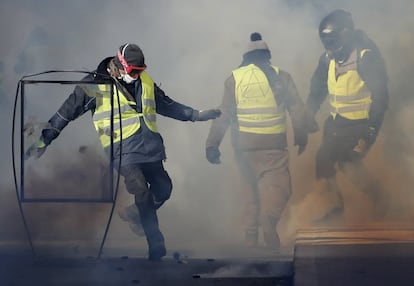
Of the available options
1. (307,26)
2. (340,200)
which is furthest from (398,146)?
(307,26)

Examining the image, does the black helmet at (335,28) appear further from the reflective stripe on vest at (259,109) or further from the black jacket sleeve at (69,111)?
the black jacket sleeve at (69,111)

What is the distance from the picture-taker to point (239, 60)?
34.1 feet

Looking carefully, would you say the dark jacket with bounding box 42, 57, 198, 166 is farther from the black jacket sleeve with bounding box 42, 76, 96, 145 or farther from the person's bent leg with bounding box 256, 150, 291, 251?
the person's bent leg with bounding box 256, 150, 291, 251

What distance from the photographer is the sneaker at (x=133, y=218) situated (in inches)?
411

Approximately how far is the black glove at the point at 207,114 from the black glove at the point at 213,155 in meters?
0.27

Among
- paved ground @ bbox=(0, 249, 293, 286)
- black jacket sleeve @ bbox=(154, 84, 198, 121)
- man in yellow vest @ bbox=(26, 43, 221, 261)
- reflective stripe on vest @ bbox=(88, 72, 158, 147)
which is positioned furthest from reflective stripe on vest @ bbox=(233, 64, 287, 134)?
paved ground @ bbox=(0, 249, 293, 286)

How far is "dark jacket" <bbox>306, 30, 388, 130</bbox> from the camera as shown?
1033 centimetres

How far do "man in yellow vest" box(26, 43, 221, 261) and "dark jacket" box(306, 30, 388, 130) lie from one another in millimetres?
894

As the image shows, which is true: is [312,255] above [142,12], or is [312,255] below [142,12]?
below

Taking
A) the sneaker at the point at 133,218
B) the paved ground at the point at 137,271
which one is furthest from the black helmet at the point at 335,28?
the sneaker at the point at 133,218

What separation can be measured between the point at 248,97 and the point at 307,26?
0.82m

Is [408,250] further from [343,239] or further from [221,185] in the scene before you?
[221,185]

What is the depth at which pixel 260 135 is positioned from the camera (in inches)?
415

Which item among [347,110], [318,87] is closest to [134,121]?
[318,87]
